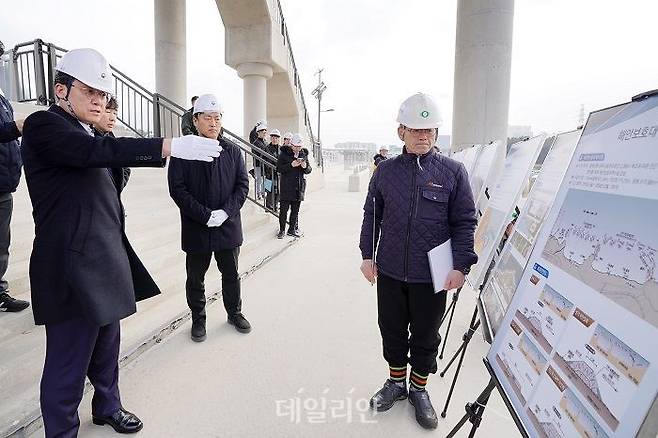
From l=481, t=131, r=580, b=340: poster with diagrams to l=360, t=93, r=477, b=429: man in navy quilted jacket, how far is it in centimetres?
19

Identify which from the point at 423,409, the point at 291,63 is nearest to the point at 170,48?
the point at 291,63

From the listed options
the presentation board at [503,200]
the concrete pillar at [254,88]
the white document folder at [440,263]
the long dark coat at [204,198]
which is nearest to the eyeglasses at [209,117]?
the long dark coat at [204,198]

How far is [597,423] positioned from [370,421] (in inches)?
57.3

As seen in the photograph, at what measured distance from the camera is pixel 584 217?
1.19m

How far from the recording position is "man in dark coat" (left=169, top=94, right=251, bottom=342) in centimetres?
280

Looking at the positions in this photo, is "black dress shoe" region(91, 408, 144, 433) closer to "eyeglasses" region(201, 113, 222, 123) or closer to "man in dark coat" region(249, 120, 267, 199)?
"eyeglasses" region(201, 113, 222, 123)

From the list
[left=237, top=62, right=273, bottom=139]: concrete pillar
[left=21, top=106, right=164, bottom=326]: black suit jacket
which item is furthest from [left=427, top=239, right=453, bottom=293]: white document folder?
[left=237, top=62, right=273, bottom=139]: concrete pillar

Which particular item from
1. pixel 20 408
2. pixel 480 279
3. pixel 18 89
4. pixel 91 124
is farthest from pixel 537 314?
pixel 18 89

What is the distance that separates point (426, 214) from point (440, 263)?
0.90 ft

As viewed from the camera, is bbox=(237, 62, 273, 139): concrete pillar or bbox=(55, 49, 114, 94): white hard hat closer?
bbox=(55, 49, 114, 94): white hard hat

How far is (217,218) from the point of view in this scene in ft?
9.25

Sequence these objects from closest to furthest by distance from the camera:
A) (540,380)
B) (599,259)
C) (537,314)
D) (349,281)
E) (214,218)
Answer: (599,259) < (540,380) < (537,314) < (214,218) < (349,281)

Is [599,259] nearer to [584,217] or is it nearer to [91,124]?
[584,217]

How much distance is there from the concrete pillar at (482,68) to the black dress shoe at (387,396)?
5.42 metres
